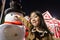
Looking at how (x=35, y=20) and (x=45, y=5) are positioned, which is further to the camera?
(x=45, y=5)

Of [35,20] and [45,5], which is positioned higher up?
[45,5]

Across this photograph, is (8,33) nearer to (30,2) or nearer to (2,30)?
(2,30)

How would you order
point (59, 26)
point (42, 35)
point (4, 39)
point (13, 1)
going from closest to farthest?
point (4, 39)
point (13, 1)
point (42, 35)
point (59, 26)

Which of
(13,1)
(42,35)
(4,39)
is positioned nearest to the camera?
(4,39)

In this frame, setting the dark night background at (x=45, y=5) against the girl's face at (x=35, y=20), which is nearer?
the girl's face at (x=35, y=20)

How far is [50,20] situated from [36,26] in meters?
0.45

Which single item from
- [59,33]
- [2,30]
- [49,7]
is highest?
[49,7]

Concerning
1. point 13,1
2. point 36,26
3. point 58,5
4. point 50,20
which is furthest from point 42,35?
point 58,5

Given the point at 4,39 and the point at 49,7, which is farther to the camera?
the point at 49,7

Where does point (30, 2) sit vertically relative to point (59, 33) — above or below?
above

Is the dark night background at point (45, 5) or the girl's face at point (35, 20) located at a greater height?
the dark night background at point (45, 5)

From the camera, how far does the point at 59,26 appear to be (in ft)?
3.69

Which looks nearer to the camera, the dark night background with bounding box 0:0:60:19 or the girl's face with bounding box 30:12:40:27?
the girl's face with bounding box 30:12:40:27

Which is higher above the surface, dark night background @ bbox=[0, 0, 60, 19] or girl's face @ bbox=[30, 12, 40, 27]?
dark night background @ bbox=[0, 0, 60, 19]
